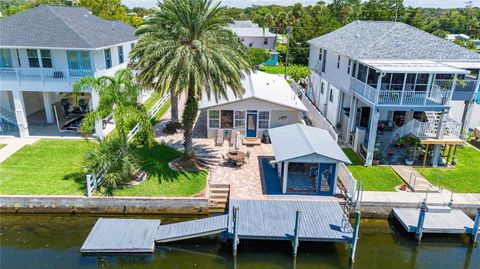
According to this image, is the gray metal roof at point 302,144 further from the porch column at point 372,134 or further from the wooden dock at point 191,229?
the wooden dock at point 191,229

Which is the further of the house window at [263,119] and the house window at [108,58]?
the house window at [108,58]

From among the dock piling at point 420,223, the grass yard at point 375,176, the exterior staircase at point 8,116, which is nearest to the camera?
the dock piling at point 420,223

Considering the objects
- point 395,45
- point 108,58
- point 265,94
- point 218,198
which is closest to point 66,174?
point 218,198

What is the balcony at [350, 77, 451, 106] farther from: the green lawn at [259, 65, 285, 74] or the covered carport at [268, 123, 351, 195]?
the green lawn at [259, 65, 285, 74]

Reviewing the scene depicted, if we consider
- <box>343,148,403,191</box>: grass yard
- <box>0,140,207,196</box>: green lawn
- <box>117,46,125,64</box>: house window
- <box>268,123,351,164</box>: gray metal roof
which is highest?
<box>117,46,125,64</box>: house window

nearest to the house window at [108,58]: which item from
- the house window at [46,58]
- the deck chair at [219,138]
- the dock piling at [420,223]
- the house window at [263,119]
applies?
the house window at [46,58]

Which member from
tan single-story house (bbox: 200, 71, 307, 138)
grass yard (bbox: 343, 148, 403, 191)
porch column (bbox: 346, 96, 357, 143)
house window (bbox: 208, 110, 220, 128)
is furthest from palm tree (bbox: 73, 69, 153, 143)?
porch column (bbox: 346, 96, 357, 143)
